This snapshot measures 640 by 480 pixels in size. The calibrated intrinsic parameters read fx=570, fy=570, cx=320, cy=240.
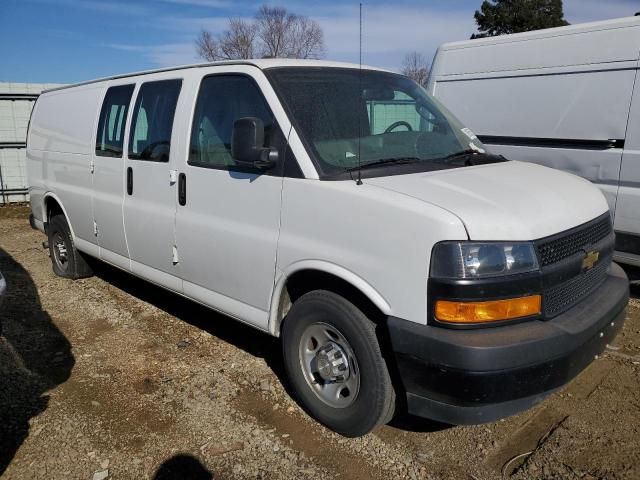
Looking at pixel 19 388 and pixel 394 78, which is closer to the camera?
pixel 19 388

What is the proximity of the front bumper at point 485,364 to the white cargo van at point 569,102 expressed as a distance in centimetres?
281

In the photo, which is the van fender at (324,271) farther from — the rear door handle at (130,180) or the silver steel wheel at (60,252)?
the silver steel wheel at (60,252)

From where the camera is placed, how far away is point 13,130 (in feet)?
38.9

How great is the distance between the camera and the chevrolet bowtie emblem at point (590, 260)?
3.06m

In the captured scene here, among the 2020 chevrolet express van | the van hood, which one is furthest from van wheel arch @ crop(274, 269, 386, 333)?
the van hood

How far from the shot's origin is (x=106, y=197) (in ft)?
16.6

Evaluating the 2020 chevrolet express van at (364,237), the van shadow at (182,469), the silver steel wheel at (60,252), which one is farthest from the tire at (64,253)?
the van shadow at (182,469)

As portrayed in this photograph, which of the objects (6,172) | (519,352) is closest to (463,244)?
(519,352)

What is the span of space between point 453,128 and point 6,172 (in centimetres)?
1094

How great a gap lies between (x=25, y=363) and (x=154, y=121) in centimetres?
208

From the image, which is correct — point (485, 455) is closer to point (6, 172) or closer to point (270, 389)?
point (270, 389)

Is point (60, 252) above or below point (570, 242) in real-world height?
below

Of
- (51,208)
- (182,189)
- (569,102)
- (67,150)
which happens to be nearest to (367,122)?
(182,189)

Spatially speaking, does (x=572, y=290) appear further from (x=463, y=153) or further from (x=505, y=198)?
(x=463, y=153)
